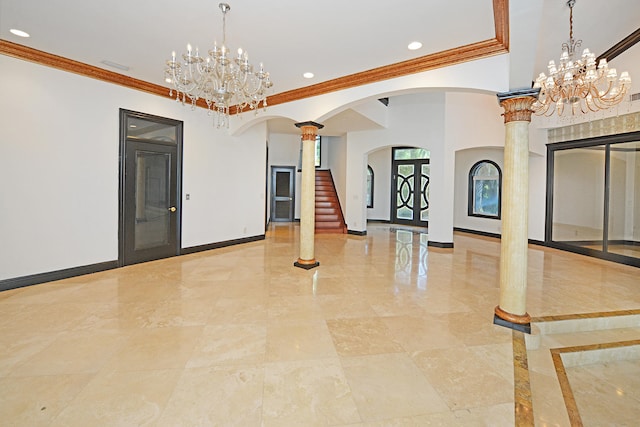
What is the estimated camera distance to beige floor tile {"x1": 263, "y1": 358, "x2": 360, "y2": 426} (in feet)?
6.21

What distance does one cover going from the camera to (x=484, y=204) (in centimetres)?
950

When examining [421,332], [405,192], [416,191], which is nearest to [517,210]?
[421,332]

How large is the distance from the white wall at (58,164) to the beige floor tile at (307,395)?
4098mm

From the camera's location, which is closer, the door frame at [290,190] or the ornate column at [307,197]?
the ornate column at [307,197]

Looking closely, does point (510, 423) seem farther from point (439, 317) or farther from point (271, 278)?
point (271, 278)

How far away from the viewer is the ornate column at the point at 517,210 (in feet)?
10.4

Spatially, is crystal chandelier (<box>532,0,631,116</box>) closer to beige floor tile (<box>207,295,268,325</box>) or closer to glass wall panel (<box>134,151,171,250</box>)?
beige floor tile (<box>207,295,268,325</box>)

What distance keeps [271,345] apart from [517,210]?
9.26ft

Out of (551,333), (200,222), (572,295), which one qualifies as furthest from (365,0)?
(200,222)

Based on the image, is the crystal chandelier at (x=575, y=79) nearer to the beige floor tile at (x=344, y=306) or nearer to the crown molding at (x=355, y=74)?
the crown molding at (x=355, y=74)

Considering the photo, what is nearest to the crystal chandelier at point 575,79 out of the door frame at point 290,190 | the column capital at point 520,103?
the column capital at point 520,103

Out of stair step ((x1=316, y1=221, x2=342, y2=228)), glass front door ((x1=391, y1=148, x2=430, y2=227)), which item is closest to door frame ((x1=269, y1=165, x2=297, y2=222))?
stair step ((x1=316, y1=221, x2=342, y2=228))

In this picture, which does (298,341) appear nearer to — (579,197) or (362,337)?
(362,337)

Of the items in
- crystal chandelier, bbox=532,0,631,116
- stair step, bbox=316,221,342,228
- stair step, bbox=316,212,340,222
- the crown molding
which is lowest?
stair step, bbox=316,221,342,228
